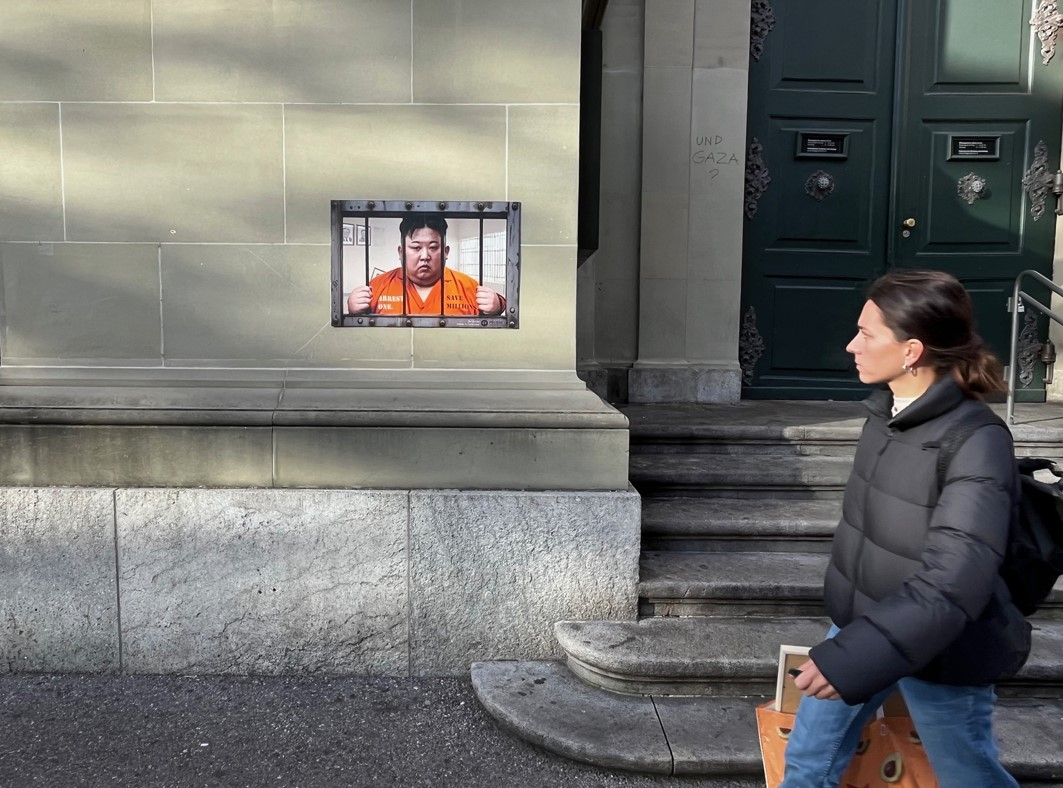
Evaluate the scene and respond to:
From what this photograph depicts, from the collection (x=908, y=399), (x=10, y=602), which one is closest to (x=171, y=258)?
(x=10, y=602)

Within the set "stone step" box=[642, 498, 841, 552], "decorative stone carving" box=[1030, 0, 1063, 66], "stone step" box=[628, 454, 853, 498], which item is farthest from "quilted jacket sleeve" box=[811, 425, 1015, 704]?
"decorative stone carving" box=[1030, 0, 1063, 66]

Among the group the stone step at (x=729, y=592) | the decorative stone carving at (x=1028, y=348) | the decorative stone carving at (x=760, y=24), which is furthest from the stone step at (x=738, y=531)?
the decorative stone carving at (x=760, y=24)

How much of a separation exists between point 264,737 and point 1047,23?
6.80 m

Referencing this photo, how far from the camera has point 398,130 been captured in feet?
12.4

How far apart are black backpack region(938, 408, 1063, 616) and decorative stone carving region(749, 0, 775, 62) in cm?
487

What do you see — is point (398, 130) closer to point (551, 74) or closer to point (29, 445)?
point (551, 74)

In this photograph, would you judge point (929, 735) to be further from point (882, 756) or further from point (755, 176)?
point (755, 176)

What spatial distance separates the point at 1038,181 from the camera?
20.7 feet

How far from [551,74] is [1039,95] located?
4.42 m

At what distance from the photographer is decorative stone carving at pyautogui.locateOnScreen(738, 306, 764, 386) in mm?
6332

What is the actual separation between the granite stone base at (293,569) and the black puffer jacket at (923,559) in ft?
5.40

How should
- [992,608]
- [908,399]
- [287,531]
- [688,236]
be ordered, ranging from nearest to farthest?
[992,608], [908,399], [287,531], [688,236]

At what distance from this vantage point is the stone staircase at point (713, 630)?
3.11m

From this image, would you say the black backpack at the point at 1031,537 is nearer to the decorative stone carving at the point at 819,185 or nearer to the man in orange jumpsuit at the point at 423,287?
the man in orange jumpsuit at the point at 423,287
